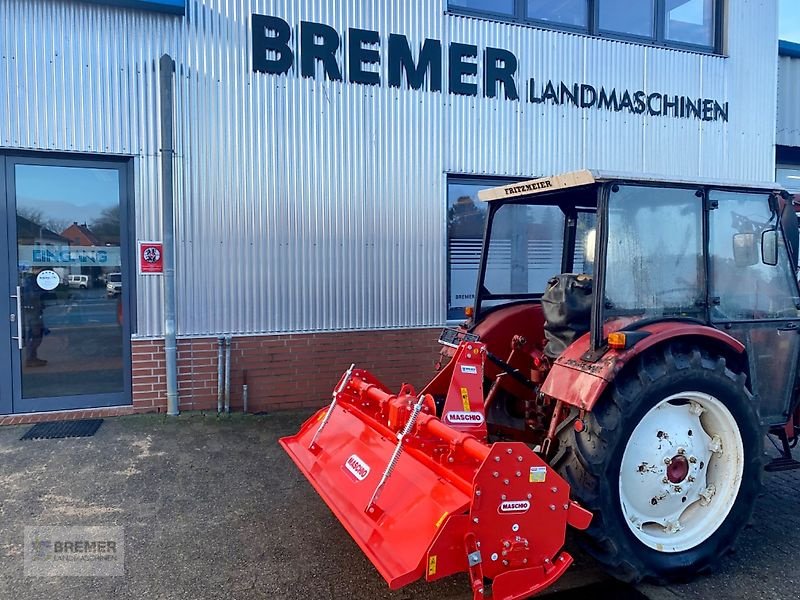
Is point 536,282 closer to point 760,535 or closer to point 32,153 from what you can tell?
point 760,535

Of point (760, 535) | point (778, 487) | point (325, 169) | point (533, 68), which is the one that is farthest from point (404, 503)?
point (533, 68)

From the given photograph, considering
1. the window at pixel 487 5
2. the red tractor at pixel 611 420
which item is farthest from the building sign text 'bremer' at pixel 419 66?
the red tractor at pixel 611 420

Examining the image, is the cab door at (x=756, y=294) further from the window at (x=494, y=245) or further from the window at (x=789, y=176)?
the window at (x=789, y=176)

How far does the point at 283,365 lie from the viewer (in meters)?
6.98

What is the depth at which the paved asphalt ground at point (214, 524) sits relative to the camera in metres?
3.52

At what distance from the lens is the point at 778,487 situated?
5035mm

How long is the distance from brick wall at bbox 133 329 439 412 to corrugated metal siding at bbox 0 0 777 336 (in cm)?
19

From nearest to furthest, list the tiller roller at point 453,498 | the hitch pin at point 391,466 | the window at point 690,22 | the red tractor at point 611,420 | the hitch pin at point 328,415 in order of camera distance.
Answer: the tiller roller at point 453,498 < the red tractor at point 611,420 < the hitch pin at point 391,466 < the hitch pin at point 328,415 < the window at point 690,22

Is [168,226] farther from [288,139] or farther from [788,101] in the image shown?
[788,101]

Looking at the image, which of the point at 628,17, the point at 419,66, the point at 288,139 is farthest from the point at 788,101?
the point at 288,139

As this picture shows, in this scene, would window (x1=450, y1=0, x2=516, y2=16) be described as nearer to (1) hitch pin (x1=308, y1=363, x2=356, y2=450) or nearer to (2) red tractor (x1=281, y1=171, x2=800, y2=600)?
(2) red tractor (x1=281, y1=171, x2=800, y2=600)

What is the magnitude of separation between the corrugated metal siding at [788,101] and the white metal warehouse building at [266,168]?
10.4 feet

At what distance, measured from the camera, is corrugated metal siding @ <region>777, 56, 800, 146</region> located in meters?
9.62

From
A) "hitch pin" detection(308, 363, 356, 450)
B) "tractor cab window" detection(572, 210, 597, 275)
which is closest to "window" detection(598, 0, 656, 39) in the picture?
"tractor cab window" detection(572, 210, 597, 275)
